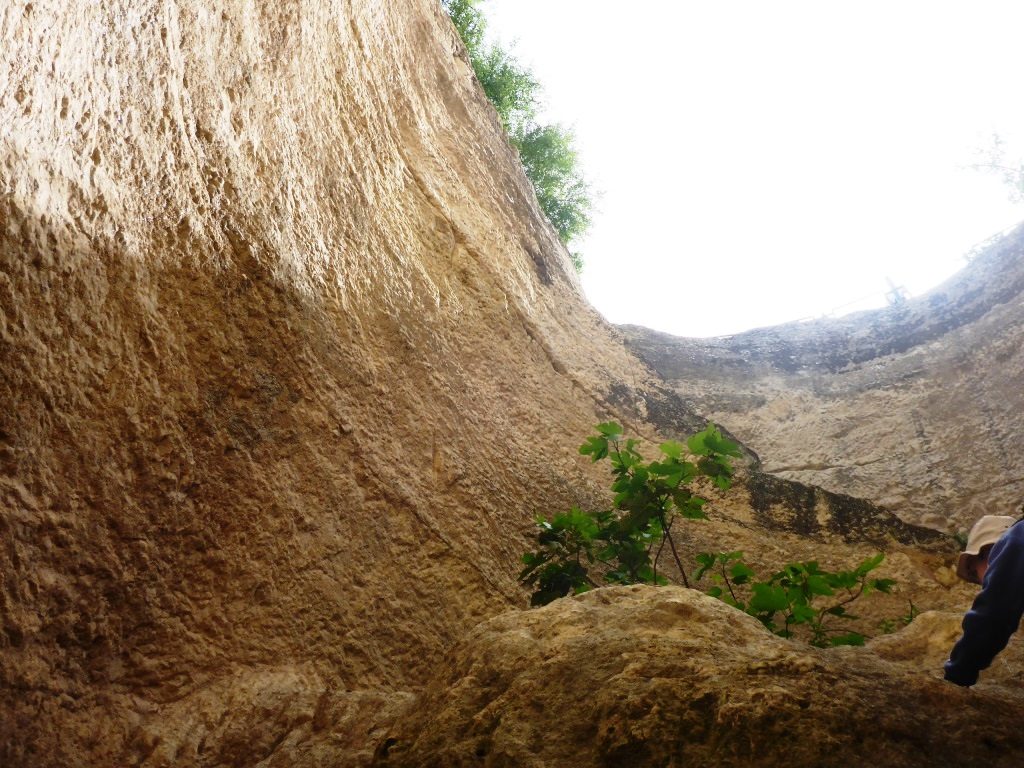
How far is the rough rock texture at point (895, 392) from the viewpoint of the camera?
19.9ft

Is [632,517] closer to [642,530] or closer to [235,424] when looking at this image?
[642,530]

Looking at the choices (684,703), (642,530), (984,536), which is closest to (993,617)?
(984,536)

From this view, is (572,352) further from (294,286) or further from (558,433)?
(294,286)

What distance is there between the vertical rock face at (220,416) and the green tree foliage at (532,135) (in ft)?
26.5

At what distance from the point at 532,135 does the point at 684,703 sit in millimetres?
12621

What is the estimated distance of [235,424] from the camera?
325 centimetres

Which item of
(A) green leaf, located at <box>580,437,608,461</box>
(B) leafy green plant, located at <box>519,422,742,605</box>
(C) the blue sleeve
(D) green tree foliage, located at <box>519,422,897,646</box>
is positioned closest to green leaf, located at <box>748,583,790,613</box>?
(D) green tree foliage, located at <box>519,422,897,646</box>

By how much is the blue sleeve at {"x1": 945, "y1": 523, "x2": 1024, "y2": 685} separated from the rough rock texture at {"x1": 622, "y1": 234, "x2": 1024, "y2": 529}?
417 cm

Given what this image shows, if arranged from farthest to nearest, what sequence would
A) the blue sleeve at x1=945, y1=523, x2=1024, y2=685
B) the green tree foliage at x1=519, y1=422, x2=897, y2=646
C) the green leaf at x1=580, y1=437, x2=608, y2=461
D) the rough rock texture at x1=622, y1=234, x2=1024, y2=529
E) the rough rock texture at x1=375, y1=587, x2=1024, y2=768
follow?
the rough rock texture at x1=622, y1=234, x2=1024, y2=529
the green leaf at x1=580, y1=437, x2=608, y2=461
the green tree foliage at x1=519, y1=422, x2=897, y2=646
the blue sleeve at x1=945, y1=523, x2=1024, y2=685
the rough rock texture at x1=375, y1=587, x2=1024, y2=768

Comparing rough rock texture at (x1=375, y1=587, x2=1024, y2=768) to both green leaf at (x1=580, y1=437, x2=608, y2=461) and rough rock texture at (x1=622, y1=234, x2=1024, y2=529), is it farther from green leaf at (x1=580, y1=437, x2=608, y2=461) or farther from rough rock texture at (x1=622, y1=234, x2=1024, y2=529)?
rough rock texture at (x1=622, y1=234, x2=1024, y2=529)

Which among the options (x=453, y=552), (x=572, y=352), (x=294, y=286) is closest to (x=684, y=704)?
(x=453, y=552)

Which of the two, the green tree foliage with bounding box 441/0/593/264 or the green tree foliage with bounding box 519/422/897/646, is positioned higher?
the green tree foliage with bounding box 441/0/593/264

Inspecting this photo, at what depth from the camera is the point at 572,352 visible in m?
6.57

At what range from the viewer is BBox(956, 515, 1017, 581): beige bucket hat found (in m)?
2.54
